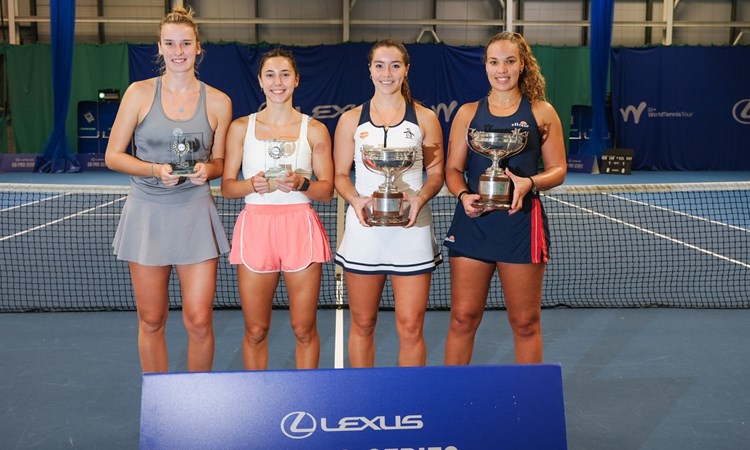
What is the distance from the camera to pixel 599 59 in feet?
56.7

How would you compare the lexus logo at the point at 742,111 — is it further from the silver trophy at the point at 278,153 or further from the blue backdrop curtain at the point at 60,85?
the silver trophy at the point at 278,153

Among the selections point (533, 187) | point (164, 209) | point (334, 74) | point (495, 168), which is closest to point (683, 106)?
point (334, 74)

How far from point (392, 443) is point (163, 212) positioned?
4.78 ft

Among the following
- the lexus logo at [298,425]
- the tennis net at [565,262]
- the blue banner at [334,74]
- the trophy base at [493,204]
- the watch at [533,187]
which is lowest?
the tennis net at [565,262]

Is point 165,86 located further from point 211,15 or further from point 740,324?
point 211,15

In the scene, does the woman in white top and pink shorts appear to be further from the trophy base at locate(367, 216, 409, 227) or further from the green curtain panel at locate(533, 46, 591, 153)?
the green curtain panel at locate(533, 46, 591, 153)

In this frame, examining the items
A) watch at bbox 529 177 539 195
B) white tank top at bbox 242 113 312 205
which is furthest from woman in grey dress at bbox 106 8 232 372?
watch at bbox 529 177 539 195

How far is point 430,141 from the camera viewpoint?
3229 mm

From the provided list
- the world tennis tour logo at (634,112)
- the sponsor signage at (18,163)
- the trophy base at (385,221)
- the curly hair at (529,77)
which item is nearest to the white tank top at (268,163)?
the trophy base at (385,221)

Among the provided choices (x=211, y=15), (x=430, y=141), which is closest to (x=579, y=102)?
(x=211, y=15)

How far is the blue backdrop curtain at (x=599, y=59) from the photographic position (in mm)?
16938

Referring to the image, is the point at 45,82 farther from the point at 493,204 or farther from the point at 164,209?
the point at 493,204

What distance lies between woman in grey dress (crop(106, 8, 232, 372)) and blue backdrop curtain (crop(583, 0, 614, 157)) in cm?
1531

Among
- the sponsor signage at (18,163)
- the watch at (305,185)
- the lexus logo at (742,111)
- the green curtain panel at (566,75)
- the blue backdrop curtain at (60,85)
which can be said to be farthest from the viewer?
the lexus logo at (742,111)
